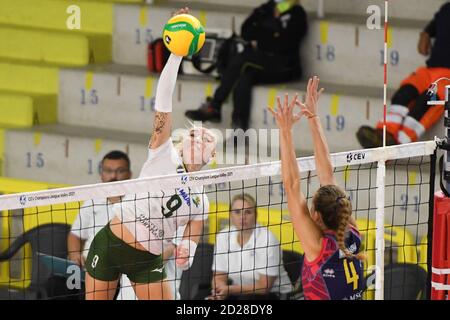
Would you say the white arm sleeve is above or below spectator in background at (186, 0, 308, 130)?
below

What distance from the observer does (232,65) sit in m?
12.7

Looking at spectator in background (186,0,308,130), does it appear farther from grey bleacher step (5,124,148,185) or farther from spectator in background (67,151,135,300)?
spectator in background (67,151,135,300)

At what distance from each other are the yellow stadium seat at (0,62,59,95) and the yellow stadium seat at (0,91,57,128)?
137 mm

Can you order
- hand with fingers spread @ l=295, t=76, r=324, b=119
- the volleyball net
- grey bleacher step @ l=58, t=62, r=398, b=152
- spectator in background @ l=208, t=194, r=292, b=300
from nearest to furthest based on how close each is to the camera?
hand with fingers spread @ l=295, t=76, r=324, b=119
the volleyball net
spectator in background @ l=208, t=194, r=292, b=300
grey bleacher step @ l=58, t=62, r=398, b=152

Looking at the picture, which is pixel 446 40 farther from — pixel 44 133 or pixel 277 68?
pixel 44 133

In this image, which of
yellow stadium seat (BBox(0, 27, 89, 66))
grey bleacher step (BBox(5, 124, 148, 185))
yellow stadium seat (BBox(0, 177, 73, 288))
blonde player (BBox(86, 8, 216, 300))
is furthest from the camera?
yellow stadium seat (BBox(0, 27, 89, 66))

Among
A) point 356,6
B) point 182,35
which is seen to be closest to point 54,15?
point 356,6

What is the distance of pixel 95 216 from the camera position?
11086mm

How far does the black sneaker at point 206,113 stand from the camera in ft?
41.7

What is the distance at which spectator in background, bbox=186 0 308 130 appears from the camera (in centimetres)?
1269

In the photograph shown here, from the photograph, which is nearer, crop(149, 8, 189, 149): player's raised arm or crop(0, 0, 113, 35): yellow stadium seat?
crop(149, 8, 189, 149): player's raised arm

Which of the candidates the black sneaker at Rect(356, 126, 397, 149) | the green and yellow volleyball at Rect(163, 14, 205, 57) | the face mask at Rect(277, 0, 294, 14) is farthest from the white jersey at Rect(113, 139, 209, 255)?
the face mask at Rect(277, 0, 294, 14)

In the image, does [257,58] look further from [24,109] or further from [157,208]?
[157,208]
